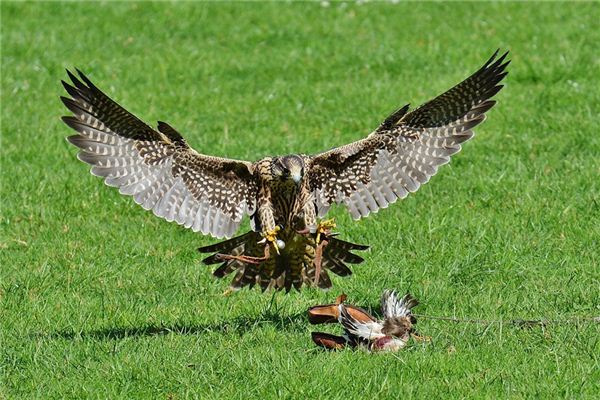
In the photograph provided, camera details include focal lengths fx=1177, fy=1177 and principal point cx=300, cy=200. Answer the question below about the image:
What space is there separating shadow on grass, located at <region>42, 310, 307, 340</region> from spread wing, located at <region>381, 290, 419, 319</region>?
22.5 inches

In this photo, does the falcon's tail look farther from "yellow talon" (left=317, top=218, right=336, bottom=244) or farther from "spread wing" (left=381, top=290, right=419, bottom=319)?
"spread wing" (left=381, top=290, right=419, bottom=319)

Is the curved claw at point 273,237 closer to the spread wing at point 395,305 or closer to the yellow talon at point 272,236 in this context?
the yellow talon at point 272,236

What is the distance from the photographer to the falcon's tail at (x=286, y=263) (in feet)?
24.3

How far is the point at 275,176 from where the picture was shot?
23.7 feet

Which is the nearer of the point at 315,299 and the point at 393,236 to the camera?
the point at 315,299

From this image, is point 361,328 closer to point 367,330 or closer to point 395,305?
point 367,330

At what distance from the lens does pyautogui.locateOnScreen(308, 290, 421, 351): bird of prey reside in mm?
6488

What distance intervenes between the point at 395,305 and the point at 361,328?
34 centimetres

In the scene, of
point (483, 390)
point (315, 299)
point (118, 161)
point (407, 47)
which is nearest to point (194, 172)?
point (118, 161)

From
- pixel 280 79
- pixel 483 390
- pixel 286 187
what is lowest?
pixel 483 390

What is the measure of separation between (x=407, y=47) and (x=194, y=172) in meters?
6.69

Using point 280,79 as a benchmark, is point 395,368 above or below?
below

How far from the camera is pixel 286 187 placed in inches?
288

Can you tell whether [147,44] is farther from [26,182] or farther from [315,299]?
[315,299]
